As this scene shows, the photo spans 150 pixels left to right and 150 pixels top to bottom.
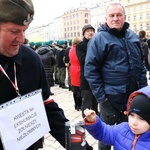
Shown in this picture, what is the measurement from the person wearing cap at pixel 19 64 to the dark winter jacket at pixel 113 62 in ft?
3.26

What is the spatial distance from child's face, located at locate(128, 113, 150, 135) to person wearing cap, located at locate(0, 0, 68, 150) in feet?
1.68

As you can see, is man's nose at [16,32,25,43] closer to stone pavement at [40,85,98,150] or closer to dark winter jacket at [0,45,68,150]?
dark winter jacket at [0,45,68,150]

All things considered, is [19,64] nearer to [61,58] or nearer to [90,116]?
[90,116]

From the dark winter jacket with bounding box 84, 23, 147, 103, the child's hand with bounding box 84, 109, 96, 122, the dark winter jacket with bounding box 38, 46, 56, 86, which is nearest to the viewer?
the child's hand with bounding box 84, 109, 96, 122

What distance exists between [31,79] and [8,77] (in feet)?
0.60

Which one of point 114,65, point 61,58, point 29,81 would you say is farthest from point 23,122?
point 61,58

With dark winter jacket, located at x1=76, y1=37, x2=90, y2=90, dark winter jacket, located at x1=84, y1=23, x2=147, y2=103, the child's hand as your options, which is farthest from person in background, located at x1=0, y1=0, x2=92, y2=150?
dark winter jacket, located at x1=76, y1=37, x2=90, y2=90

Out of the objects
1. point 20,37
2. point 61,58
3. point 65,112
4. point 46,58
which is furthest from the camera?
point 61,58

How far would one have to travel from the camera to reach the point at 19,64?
1.31 m

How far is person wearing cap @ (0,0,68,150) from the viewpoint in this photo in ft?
3.62

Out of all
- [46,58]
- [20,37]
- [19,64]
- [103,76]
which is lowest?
[46,58]

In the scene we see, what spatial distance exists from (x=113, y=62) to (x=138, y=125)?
0.96 m

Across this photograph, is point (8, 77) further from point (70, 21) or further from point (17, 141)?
point (70, 21)

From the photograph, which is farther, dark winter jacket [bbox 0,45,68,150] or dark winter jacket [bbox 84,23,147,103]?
dark winter jacket [bbox 84,23,147,103]
